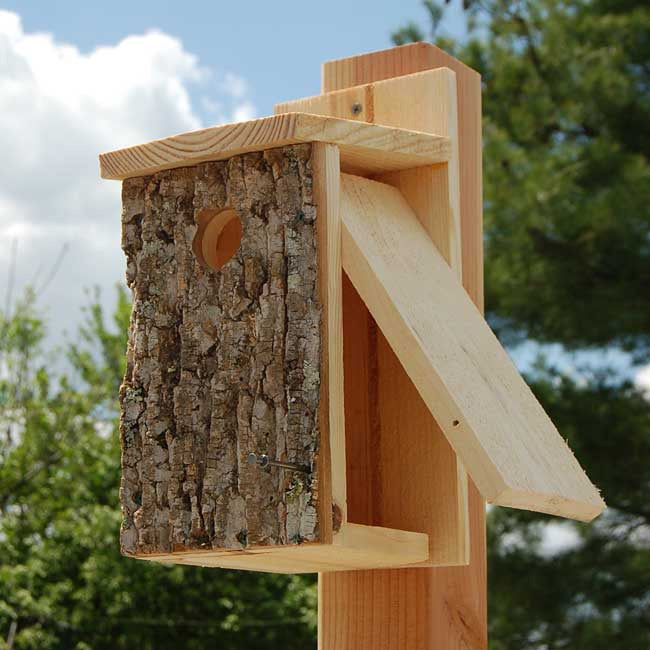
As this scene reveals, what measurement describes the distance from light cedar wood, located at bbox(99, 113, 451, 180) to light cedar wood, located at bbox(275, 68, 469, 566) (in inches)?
2.2

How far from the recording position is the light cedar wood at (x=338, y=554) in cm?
140

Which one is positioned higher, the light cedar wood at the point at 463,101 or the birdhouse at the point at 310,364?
the light cedar wood at the point at 463,101

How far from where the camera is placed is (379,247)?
1.54 m

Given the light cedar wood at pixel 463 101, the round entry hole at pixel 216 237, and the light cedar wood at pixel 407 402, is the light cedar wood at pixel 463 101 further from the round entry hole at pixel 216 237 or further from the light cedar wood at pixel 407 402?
the round entry hole at pixel 216 237

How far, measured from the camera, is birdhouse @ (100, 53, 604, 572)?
4.63 feet

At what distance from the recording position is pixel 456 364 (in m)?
1.48

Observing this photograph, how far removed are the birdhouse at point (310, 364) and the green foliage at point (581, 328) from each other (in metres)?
4.98

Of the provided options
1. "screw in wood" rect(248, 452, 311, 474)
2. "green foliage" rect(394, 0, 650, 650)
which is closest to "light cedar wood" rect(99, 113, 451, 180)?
"screw in wood" rect(248, 452, 311, 474)

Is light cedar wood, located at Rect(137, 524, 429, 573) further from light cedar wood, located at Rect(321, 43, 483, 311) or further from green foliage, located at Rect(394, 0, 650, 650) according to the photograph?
green foliage, located at Rect(394, 0, 650, 650)

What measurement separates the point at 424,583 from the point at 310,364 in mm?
410

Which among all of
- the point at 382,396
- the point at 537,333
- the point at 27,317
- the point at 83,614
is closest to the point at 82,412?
the point at 27,317

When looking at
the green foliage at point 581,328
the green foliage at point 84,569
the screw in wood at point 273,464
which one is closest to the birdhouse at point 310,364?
the screw in wood at point 273,464

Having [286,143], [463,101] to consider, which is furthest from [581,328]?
[286,143]

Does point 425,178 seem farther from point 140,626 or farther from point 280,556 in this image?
point 140,626
